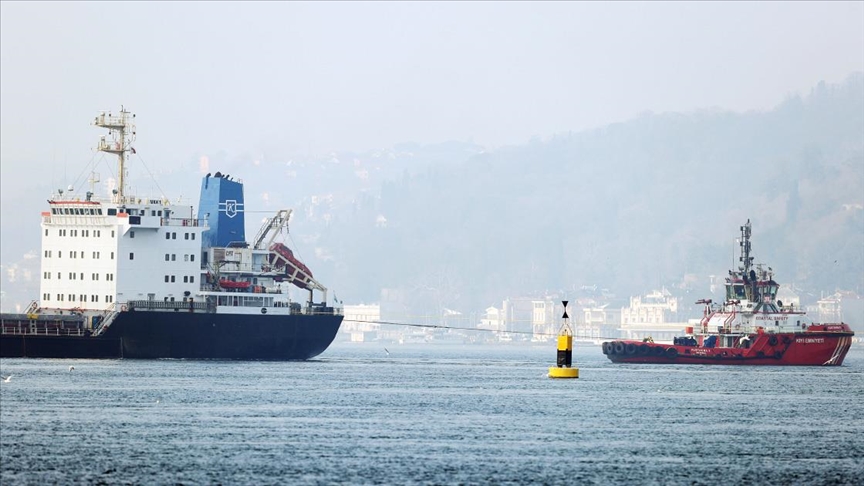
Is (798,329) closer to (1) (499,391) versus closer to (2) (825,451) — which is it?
(1) (499,391)

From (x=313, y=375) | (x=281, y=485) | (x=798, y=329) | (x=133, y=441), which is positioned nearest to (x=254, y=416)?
(x=133, y=441)

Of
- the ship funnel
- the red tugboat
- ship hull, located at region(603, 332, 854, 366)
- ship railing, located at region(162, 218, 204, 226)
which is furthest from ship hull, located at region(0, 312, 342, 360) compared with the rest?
the red tugboat

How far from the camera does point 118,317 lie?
7656 centimetres

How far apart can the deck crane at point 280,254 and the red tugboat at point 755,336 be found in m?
25.8

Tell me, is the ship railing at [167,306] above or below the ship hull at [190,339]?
above

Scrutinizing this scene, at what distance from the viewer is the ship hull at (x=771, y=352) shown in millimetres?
97312

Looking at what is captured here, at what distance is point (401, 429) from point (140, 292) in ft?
109

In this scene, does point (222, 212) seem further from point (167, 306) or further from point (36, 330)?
point (36, 330)

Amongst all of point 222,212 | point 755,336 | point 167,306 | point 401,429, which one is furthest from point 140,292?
point 755,336

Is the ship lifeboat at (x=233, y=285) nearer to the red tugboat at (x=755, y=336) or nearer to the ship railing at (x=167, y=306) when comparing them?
the ship railing at (x=167, y=306)

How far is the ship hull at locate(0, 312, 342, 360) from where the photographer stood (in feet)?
248

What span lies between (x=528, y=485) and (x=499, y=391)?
3067 centimetres

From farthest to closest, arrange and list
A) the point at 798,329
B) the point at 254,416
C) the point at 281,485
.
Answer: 1. the point at 798,329
2. the point at 254,416
3. the point at 281,485

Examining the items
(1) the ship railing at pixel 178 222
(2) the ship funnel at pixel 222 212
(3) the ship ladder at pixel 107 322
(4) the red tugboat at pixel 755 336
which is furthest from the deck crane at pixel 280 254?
(4) the red tugboat at pixel 755 336
